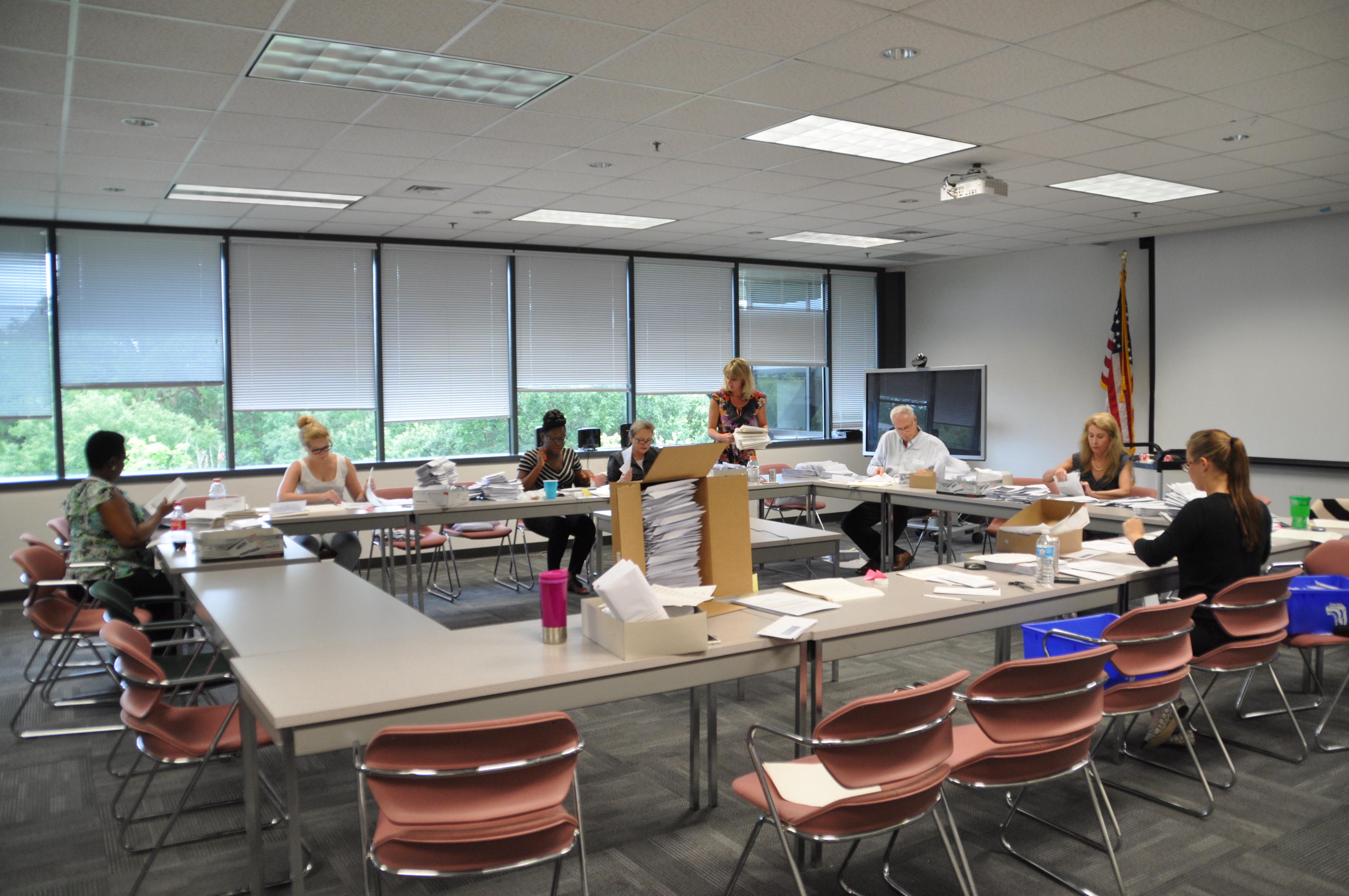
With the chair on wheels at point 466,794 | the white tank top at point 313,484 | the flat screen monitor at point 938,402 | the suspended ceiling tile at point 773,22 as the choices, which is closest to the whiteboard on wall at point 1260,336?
the flat screen monitor at point 938,402

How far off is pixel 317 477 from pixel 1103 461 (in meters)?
5.08

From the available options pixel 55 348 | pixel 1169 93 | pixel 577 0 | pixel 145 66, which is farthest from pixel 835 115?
pixel 55 348

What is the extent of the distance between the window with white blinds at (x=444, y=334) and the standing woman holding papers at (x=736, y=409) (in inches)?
106

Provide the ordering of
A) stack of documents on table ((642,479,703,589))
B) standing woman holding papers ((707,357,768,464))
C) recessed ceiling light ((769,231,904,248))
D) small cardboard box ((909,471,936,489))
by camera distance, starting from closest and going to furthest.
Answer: stack of documents on table ((642,479,703,589)), small cardboard box ((909,471,936,489)), standing woman holding papers ((707,357,768,464)), recessed ceiling light ((769,231,904,248))

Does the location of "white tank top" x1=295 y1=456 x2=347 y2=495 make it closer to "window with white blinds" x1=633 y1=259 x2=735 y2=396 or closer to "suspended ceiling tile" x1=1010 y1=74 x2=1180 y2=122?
"window with white blinds" x1=633 y1=259 x2=735 y2=396

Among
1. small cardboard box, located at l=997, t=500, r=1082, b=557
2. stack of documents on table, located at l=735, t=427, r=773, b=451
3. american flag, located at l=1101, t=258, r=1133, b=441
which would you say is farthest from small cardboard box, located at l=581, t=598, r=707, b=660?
american flag, located at l=1101, t=258, r=1133, b=441

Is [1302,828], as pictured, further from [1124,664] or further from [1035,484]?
[1035,484]

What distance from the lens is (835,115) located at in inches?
187

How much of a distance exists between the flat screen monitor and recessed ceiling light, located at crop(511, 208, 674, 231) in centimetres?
352

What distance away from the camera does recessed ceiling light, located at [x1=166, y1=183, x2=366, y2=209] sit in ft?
20.3

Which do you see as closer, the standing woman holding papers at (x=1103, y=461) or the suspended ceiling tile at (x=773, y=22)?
the suspended ceiling tile at (x=773, y=22)

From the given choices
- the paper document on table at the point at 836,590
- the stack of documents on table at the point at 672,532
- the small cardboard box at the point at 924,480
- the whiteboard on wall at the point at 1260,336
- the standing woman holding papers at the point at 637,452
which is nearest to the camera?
the stack of documents on table at the point at 672,532

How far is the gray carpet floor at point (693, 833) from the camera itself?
9.11 feet

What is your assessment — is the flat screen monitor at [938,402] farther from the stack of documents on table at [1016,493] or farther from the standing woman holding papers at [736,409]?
the stack of documents on table at [1016,493]
